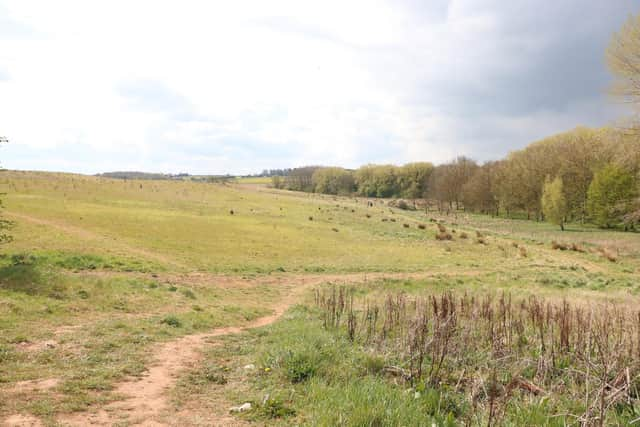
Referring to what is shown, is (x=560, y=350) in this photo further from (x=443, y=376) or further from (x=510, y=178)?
(x=510, y=178)

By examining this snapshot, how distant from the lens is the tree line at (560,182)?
122 ft

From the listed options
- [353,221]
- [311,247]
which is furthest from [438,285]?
[353,221]

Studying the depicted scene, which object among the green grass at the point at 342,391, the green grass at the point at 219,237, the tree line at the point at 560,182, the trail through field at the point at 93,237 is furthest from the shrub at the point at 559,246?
the green grass at the point at 342,391

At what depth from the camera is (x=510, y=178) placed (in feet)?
263

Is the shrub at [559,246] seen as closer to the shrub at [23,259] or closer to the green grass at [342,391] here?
the green grass at [342,391]

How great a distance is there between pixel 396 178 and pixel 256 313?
129 metres

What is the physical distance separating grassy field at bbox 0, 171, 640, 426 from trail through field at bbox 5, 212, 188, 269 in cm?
22

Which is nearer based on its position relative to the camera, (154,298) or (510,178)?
(154,298)

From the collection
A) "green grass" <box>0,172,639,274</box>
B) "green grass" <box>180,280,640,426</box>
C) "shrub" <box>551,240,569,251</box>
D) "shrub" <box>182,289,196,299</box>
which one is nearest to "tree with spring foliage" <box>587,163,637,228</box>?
"green grass" <box>0,172,639,274</box>

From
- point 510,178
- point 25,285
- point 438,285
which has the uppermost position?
point 510,178

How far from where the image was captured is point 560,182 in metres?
63.0

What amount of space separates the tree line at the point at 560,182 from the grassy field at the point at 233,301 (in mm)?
9852

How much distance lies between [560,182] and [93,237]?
65376mm

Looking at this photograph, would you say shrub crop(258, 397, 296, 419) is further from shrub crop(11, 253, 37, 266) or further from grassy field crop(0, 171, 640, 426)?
shrub crop(11, 253, 37, 266)
